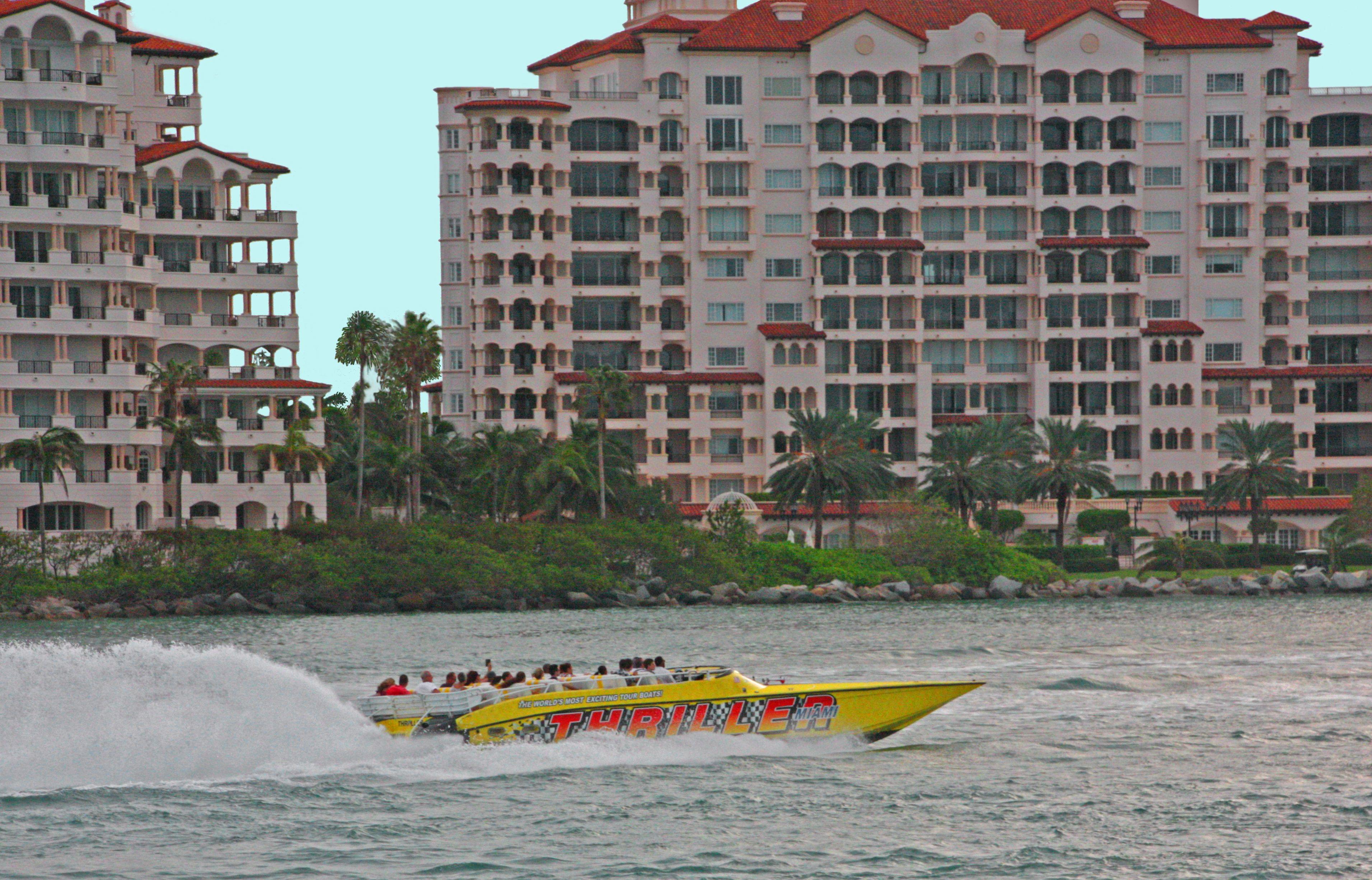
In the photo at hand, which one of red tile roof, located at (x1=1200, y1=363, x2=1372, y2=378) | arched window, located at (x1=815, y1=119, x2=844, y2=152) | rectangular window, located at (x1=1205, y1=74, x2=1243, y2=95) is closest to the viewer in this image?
red tile roof, located at (x1=1200, y1=363, x2=1372, y2=378)

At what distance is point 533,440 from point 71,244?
29.9 m

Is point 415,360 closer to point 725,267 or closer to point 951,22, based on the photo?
point 725,267

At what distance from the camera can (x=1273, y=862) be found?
114 ft

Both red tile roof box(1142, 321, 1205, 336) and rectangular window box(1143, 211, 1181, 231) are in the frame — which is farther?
rectangular window box(1143, 211, 1181, 231)

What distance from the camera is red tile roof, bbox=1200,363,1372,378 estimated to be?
14512 centimetres

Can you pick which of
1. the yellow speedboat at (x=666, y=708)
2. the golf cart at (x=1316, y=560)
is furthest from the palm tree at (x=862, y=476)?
the yellow speedboat at (x=666, y=708)

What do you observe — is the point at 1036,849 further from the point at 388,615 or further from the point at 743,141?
the point at 743,141

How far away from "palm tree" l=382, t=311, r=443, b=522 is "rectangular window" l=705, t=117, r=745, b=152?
3041 centimetres

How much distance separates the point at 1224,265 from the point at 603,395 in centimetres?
5676

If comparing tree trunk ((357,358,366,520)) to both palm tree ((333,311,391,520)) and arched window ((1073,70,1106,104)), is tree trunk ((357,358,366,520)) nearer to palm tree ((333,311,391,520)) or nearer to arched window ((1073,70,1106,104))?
palm tree ((333,311,391,520))

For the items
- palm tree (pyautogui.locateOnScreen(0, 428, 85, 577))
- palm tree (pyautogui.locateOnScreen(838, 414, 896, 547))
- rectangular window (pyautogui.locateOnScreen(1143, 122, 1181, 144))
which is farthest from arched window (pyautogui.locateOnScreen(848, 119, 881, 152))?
palm tree (pyautogui.locateOnScreen(0, 428, 85, 577))

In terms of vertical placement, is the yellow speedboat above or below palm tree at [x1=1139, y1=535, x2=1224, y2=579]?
above

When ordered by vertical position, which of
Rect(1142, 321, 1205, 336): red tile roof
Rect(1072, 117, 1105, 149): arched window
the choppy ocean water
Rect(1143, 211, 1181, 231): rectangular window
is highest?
Rect(1072, 117, 1105, 149): arched window

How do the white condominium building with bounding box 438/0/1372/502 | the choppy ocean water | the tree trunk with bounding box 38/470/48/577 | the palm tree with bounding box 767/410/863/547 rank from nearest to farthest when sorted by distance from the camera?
1. the choppy ocean water
2. the tree trunk with bounding box 38/470/48/577
3. the palm tree with bounding box 767/410/863/547
4. the white condominium building with bounding box 438/0/1372/502
